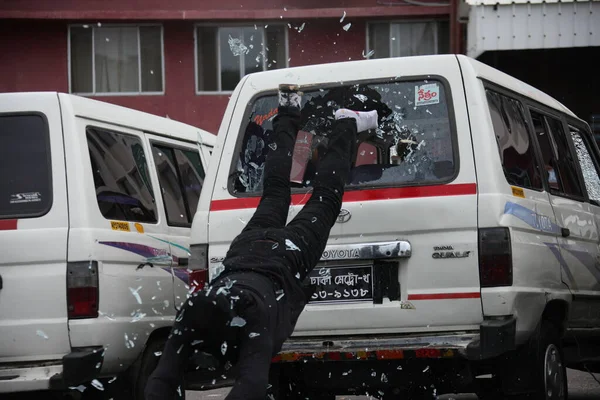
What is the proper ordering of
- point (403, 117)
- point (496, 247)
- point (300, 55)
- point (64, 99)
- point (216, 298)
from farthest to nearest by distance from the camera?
1. point (300, 55)
2. point (64, 99)
3. point (403, 117)
4. point (496, 247)
5. point (216, 298)

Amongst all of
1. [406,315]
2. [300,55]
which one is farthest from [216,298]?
[300,55]

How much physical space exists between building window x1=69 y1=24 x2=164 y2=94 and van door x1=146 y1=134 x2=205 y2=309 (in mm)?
13585

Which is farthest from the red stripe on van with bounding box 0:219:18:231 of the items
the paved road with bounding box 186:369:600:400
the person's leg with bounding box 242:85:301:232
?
the paved road with bounding box 186:369:600:400

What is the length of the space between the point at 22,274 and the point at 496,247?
297 centimetres

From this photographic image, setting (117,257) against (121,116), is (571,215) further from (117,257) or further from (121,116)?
(121,116)

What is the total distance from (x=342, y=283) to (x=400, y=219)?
0.51 m

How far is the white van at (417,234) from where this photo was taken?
5.87 meters

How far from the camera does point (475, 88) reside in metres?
6.13

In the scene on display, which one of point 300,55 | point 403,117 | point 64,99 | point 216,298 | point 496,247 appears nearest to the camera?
point 216,298

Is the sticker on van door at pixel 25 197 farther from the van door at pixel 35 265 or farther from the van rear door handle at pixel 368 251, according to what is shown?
the van rear door handle at pixel 368 251

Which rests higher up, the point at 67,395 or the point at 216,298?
the point at 216,298

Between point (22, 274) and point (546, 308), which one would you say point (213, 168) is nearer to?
point (22, 274)

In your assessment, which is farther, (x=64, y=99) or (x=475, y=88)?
(x=64, y=99)

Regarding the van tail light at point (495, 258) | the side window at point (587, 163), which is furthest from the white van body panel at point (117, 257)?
the side window at point (587, 163)
